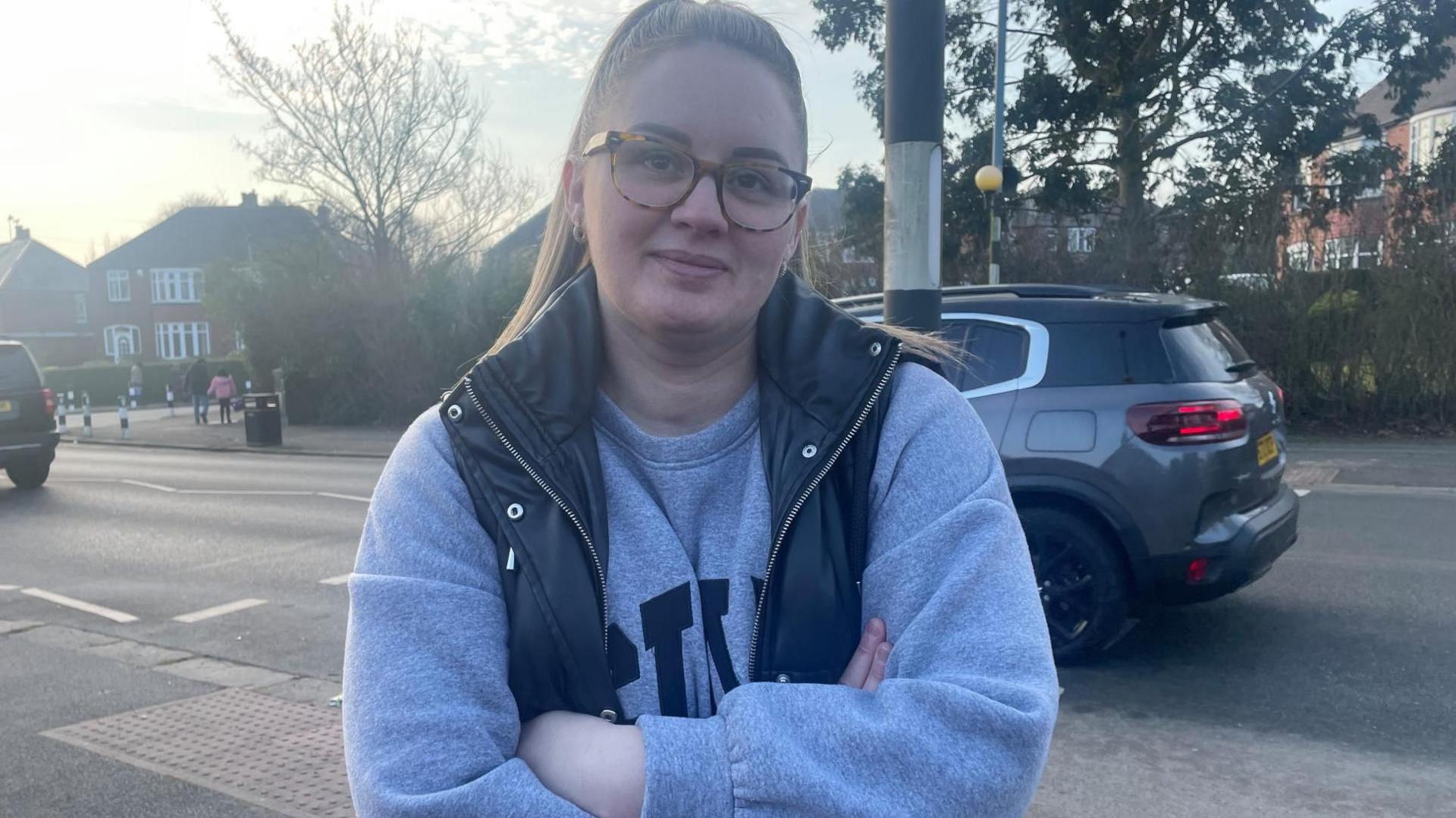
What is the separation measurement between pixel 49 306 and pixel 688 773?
7415 centimetres

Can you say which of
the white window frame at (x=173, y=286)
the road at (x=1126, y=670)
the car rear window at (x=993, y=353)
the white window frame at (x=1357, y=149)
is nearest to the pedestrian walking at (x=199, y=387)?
the road at (x=1126, y=670)

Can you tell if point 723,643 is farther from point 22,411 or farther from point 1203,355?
point 22,411

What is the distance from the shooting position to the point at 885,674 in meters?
1.44

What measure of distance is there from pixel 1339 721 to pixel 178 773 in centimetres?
459

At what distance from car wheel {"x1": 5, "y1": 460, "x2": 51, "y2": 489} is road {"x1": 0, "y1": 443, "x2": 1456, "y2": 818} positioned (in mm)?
4336

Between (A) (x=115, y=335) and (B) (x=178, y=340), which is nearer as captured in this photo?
(A) (x=115, y=335)

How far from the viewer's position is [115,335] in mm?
65062

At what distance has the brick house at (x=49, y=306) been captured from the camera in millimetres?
62656

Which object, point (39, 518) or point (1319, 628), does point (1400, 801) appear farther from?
point (39, 518)

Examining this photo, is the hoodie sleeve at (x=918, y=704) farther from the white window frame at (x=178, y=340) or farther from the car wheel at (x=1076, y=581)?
the white window frame at (x=178, y=340)

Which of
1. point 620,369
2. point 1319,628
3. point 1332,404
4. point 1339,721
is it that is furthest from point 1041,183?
point 620,369

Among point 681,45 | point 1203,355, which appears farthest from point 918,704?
point 1203,355

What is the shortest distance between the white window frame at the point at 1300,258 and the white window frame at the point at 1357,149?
2.83 metres

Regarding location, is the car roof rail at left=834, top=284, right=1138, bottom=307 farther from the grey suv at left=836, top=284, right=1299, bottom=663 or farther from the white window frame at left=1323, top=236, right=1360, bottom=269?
the white window frame at left=1323, top=236, right=1360, bottom=269
